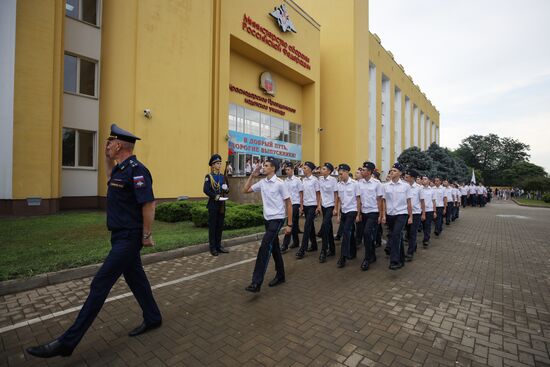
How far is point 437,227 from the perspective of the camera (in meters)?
10.2

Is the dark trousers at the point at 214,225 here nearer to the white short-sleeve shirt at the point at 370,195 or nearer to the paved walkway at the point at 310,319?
the paved walkway at the point at 310,319

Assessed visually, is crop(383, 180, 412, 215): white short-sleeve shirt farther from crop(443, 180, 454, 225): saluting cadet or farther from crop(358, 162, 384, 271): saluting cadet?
crop(443, 180, 454, 225): saluting cadet

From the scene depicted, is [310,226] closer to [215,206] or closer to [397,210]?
[397,210]

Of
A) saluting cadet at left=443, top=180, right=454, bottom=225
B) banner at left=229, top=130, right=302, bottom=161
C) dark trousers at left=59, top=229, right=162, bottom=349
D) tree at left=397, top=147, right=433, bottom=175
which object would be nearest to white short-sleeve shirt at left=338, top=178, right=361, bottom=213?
dark trousers at left=59, top=229, right=162, bottom=349

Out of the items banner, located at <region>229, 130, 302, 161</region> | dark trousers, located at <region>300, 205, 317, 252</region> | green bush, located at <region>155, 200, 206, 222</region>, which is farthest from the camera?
banner, located at <region>229, 130, 302, 161</region>

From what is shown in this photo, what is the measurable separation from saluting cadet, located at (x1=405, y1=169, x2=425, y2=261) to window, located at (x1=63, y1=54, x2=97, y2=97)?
1354cm

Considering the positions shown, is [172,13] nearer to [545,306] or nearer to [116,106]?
[116,106]

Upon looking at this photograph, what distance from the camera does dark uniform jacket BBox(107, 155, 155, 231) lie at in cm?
305

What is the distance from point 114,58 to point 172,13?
3.33 m

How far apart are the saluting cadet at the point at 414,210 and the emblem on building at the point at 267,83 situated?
1596cm

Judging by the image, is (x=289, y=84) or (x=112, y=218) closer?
(x=112, y=218)

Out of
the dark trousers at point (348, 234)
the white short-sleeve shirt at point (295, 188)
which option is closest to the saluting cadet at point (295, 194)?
the white short-sleeve shirt at point (295, 188)

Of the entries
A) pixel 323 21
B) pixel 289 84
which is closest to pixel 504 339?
pixel 289 84

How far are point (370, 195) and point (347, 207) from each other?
0.56m
